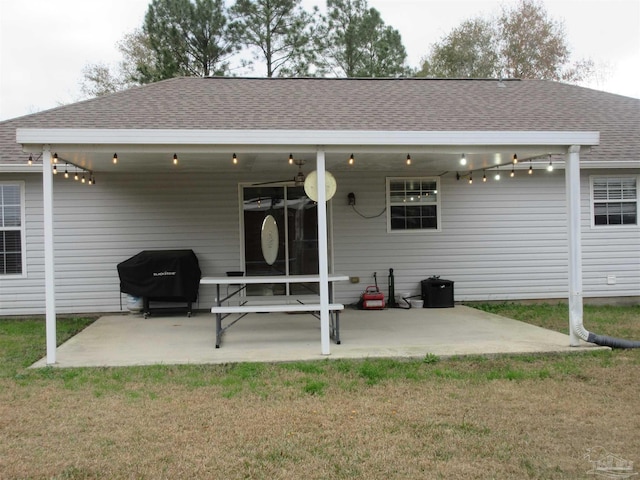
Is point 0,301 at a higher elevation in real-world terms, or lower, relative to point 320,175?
lower

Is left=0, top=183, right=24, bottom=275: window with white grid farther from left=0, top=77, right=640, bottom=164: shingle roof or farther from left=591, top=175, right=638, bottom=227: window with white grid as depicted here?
left=591, top=175, right=638, bottom=227: window with white grid

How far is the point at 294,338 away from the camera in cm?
820

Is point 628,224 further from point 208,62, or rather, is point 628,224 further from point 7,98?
point 7,98

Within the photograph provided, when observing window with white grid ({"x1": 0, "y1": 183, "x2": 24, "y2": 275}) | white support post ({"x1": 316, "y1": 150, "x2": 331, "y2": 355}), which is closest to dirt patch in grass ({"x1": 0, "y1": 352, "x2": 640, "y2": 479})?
white support post ({"x1": 316, "y1": 150, "x2": 331, "y2": 355})

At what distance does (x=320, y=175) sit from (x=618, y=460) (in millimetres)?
4259

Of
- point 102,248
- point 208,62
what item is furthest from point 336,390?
point 208,62

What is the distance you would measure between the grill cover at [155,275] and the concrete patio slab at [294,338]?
0.46 m

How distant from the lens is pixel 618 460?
154 inches

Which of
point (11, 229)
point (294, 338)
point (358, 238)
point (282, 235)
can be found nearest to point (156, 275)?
point (282, 235)

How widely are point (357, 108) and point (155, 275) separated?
4.57m

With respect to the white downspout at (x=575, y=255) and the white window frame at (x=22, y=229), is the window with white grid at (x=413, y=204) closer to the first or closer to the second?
the white downspout at (x=575, y=255)

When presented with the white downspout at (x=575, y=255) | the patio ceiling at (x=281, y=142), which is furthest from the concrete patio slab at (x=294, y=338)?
the patio ceiling at (x=281, y=142)

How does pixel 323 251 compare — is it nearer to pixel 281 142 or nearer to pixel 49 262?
pixel 281 142

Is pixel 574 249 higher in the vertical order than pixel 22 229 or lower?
lower
